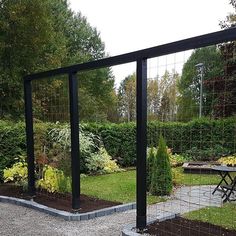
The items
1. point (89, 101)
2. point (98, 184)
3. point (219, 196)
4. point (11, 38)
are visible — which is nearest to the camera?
point (219, 196)

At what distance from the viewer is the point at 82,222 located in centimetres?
475

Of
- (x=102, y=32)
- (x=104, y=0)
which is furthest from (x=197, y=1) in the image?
(x=102, y=32)

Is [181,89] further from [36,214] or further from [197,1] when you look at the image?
[197,1]

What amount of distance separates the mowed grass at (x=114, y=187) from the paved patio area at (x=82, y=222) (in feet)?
1.69

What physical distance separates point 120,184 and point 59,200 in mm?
1989

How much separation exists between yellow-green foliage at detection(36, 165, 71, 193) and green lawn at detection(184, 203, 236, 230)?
A: 2414mm

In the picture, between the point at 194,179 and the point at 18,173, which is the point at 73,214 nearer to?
the point at 18,173

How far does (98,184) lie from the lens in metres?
7.63

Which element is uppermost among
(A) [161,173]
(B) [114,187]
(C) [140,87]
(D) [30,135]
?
(C) [140,87]

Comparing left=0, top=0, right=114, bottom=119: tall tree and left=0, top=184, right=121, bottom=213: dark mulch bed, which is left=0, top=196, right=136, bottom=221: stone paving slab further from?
left=0, top=0, right=114, bottom=119: tall tree

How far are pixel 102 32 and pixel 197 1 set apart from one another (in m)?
16.7

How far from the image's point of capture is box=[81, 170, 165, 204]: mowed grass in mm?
6129

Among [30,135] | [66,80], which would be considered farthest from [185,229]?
[66,80]

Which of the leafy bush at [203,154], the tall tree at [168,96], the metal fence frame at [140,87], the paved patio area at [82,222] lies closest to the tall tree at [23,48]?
the leafy bush at [203,154]
